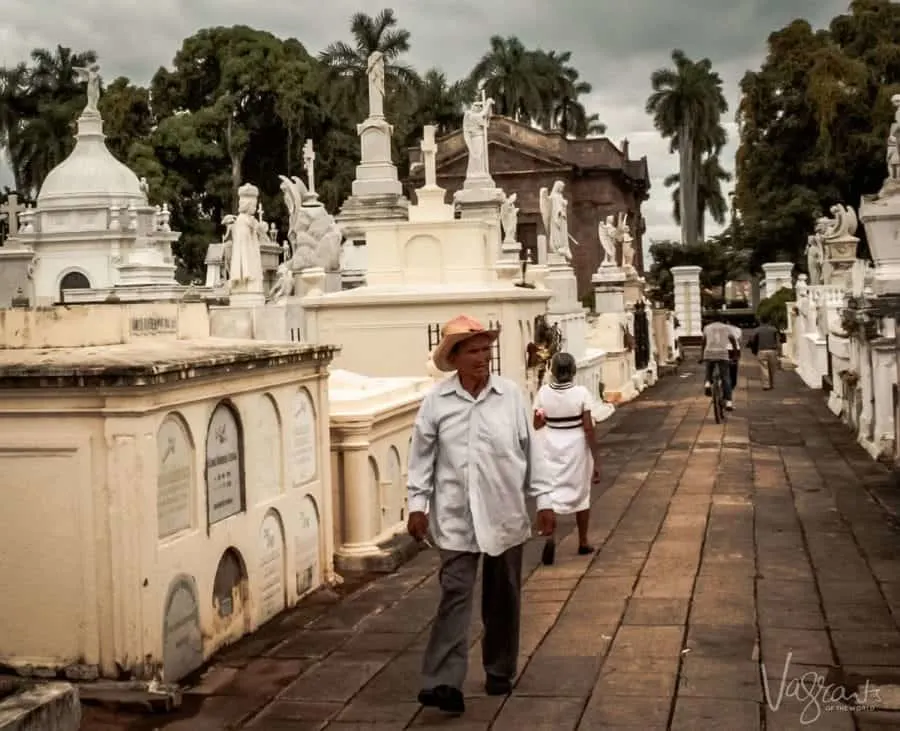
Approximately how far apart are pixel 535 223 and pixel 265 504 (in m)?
47.9

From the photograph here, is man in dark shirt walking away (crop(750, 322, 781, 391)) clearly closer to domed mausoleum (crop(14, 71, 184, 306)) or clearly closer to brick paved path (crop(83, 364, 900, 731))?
brick paved path (crop(83, 364, 900, 731))

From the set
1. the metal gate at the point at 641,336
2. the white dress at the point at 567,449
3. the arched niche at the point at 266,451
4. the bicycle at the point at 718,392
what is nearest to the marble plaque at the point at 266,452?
the arched niche at the point at 266,451

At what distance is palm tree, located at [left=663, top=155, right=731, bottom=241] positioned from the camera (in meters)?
77.4

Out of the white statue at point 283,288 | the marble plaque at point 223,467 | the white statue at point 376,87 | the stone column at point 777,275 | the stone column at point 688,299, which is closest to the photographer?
the marble plaque at point 223,467

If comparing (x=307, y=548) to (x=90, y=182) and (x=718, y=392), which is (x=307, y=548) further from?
(x=90, y=182)

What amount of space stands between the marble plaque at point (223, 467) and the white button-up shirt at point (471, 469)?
134cm

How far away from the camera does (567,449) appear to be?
925 centimetres

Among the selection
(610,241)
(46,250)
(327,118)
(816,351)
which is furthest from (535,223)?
(816,351)

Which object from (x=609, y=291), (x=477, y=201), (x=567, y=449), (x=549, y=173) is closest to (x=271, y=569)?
(x=567, y=449)

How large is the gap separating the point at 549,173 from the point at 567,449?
4752 cm

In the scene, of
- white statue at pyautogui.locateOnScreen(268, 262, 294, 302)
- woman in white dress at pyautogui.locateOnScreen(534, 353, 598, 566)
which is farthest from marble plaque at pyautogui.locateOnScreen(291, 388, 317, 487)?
white statue at pyautogui.locateOnScreen(268, 262, 294, 302)

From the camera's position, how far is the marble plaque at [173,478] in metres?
6.07

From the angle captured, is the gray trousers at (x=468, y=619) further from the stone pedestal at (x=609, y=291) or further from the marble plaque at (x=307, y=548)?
the stone pedestal at (x=609, y=291)

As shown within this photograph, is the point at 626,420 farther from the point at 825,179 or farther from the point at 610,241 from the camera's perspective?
the point at 825,179
